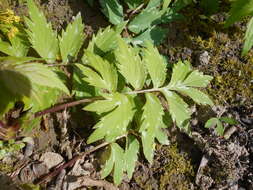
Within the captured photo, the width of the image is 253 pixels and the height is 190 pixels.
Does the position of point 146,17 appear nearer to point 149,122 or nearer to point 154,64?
point 154,64

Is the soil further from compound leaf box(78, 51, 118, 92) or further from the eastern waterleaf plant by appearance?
compound leaf box(78, 51, 118, 92)

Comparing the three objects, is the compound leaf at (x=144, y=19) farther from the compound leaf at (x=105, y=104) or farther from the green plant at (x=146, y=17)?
the compound leaf at (x=105, y=104)

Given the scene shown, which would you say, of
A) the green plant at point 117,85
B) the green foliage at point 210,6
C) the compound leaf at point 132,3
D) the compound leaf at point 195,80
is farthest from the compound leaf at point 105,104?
the green foliage at point 210,6

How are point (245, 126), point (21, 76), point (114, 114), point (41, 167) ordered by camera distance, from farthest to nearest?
point (245, 126), point (41, 167), point (114, 114), point (21, 76)

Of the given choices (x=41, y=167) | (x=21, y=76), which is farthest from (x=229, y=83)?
(x=21, y=76)

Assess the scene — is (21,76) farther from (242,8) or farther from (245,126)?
(245,126)

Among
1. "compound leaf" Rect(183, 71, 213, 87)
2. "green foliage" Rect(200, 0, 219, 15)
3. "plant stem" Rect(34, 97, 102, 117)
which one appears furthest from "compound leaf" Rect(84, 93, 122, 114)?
"green foliage" Rect(200, 0, 219, 15)
